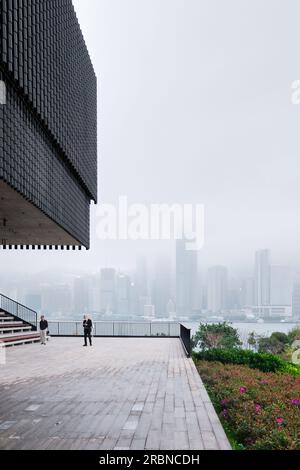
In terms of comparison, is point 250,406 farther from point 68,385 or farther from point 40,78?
point 40,78

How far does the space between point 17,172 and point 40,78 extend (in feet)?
11.9

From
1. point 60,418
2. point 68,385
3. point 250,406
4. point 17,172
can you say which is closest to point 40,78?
point 17,172

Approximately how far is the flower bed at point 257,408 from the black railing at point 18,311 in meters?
17.0

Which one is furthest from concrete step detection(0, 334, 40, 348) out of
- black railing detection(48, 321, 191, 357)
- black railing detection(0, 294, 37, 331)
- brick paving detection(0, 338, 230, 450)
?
brick paving detection(0, 338, 230, 450)

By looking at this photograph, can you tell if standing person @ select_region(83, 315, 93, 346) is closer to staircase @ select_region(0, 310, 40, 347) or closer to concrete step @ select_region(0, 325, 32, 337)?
staircase @ select_region(0, 310, 40, 347)

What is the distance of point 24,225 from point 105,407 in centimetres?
1085

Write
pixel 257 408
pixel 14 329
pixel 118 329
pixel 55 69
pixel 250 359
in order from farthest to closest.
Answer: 1. pixel 118 329
2. pixel 14 329
3. pixel 250 359
4. pixel 55 69
5. pixel 257 408

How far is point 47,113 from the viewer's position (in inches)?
587

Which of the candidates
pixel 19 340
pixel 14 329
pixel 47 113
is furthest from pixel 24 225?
pixel 14 329

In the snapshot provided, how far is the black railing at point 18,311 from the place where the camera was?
29.9 metres

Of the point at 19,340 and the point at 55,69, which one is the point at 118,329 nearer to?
the point at 19,340

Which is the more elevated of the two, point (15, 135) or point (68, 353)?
point (15, 135)

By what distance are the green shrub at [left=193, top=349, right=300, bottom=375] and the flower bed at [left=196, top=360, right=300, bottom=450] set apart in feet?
11.2

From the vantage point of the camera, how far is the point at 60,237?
22531mm
